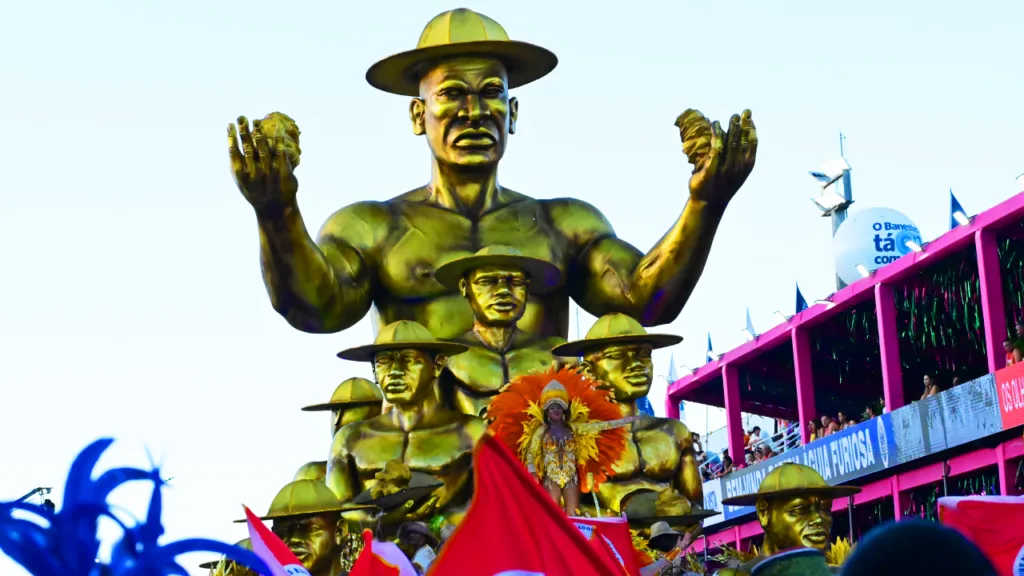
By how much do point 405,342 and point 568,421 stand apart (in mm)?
911

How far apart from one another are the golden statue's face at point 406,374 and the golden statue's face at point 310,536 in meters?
0.72

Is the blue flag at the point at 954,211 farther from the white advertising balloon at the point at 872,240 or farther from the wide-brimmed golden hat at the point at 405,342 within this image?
the wide-brimmed golden hat at the point at 405,342

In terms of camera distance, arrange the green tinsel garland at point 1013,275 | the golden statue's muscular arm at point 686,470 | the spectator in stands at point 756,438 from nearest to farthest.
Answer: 1. the golden statue's muscular arm at point 686,470
2. the green tinsel garland at point 1013,275
3. the spectator in stands at point 756,438

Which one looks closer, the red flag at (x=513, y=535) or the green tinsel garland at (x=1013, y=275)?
the red flag at (x=513, y=535)

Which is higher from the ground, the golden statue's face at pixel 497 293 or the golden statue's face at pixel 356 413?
the golden statue's face at pixel 497 293

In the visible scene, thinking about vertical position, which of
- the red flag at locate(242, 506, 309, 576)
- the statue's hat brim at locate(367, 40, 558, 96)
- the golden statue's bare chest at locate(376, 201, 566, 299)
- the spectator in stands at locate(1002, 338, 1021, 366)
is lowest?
the red flag at locate(242, 506, 309, 576)

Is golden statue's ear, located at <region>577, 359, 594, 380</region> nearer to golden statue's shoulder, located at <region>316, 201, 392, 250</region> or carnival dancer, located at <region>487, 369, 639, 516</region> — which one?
carnival dancer, located at <region>487, 369, 639, 516</region>

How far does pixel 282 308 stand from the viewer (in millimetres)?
9547

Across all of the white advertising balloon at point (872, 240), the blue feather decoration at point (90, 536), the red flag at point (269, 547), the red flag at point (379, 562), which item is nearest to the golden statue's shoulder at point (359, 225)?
the red flag at point (269, 547)

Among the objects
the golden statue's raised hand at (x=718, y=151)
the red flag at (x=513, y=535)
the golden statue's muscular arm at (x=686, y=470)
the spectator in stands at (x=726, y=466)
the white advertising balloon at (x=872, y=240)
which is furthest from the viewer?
the spectator in stands at (x=726, y=466)

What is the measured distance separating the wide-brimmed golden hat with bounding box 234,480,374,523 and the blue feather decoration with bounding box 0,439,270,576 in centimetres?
458

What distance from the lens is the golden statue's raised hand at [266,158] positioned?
28.2 feet

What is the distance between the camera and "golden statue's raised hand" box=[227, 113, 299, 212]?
8.61m

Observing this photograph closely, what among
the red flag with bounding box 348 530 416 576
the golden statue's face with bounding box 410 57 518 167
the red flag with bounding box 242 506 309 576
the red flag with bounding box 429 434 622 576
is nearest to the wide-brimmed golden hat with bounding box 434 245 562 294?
the golden statue's face with bounding box 410 57 518 167
